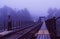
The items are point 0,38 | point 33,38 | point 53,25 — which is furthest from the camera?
point 53,25

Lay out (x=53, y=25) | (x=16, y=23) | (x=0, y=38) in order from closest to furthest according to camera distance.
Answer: (x=0, y=38) → (x=53, y=25) → (x=16, y=23)

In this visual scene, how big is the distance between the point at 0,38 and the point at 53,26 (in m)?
2.31

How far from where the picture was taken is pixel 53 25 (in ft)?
26.4

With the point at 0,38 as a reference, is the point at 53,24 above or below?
above

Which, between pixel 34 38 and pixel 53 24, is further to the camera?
pixel 53 24

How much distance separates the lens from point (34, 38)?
21.3ft

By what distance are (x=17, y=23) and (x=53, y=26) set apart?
1713 centimetres

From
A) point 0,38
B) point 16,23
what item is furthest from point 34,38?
point 16,23

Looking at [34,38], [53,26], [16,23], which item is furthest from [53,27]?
[16,23]

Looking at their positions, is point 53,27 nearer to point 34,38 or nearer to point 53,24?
point 53,24

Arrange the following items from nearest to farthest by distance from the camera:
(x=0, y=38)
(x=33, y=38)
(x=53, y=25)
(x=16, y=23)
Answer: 1. (x=33, y=38)
2. (x=0, y=38)
3. (x=53, y=25)
4. (x=16, y=23)

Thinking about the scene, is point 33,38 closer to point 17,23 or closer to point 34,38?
point 34,38

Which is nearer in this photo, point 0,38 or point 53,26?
point 0,38

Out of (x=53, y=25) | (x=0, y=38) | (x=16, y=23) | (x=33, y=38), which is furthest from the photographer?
(x=16, y=23)
